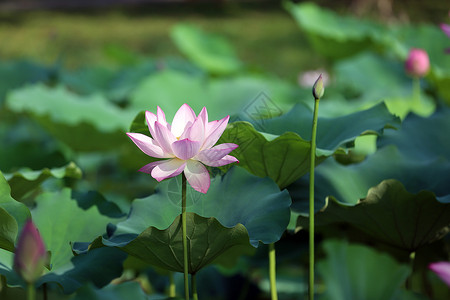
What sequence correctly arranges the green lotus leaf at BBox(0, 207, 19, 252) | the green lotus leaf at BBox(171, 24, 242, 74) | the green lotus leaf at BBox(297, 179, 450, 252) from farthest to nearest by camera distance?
the green lotus leaf at BBox(171, 24, 242, 74) < the green lotus leaf at BBox(297, 179, 450, 252) < the green lotus leaf at BBox(0, 207, 19, 252)

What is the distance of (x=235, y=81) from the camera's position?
1885 mm

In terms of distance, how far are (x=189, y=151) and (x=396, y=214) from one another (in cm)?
35

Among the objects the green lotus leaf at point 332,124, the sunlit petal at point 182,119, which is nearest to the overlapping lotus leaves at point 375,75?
the green lotus leaf at point 332,124

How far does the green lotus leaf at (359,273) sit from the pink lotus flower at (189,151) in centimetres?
25

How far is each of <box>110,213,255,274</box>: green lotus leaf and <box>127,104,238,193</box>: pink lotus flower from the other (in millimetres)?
66

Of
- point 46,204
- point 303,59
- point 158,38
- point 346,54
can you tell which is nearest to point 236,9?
point 158,38

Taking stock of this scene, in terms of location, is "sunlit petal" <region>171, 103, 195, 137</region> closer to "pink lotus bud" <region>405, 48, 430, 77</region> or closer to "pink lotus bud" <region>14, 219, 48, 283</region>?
"pink lotus bud" <region>14, 219, 48, 283</region>

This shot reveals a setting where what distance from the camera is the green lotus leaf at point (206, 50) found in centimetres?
262

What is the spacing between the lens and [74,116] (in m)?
1.57

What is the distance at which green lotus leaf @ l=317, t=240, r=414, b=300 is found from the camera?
2.40ft

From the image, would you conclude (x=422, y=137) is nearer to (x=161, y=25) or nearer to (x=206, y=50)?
(x=206, y=50)

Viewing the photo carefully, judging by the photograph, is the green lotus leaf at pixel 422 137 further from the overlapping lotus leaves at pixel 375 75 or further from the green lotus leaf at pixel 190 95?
the overlapping lotus leaves at pixel 375 75

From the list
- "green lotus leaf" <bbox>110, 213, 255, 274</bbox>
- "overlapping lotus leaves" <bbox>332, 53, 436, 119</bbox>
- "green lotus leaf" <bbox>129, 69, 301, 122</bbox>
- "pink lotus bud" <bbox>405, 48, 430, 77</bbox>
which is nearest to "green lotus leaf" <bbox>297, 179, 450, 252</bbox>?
"green lotus leaf" <bbox>110, 213, 255, 274</bbox>

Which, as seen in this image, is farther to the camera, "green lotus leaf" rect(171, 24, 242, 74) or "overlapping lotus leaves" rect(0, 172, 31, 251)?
"green lotus leaf" rect(171, 24, 242, 74)
